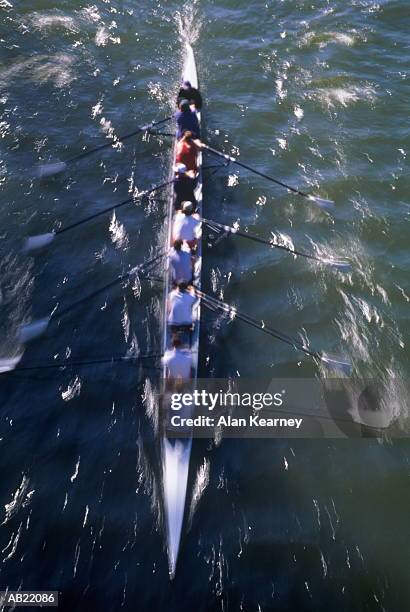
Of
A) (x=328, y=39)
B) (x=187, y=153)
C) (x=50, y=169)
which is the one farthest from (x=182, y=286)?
(x=328, y=39)

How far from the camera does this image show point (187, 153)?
16.5 metres

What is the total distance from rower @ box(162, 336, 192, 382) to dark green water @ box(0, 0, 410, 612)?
67 cm

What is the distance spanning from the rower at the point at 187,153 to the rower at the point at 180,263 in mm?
4419

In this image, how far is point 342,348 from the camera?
41.7ft

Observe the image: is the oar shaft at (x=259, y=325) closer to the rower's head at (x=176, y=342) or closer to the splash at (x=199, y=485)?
the rower's head at (x=176, y=342)

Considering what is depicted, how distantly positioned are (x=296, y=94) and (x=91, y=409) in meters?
16.9

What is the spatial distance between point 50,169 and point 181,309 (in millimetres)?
8872

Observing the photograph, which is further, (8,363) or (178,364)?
(8,363)

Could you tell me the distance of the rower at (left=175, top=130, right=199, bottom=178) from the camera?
16422 mm

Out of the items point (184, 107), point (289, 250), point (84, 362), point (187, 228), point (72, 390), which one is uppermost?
point (184, 107)

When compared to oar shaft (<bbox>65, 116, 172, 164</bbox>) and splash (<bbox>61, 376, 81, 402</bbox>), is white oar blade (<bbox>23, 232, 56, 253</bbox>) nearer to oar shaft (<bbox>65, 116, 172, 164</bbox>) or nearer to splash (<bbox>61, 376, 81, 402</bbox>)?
oar shaft (<bbox>65, 116, 172, 164</bbox>)

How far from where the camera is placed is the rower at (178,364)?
Answer: 11720 millimetres

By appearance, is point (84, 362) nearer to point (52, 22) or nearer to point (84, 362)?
point (84, 362)

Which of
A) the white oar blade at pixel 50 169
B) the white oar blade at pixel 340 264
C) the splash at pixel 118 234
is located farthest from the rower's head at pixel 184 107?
the white oar blade at pixel 340 264
